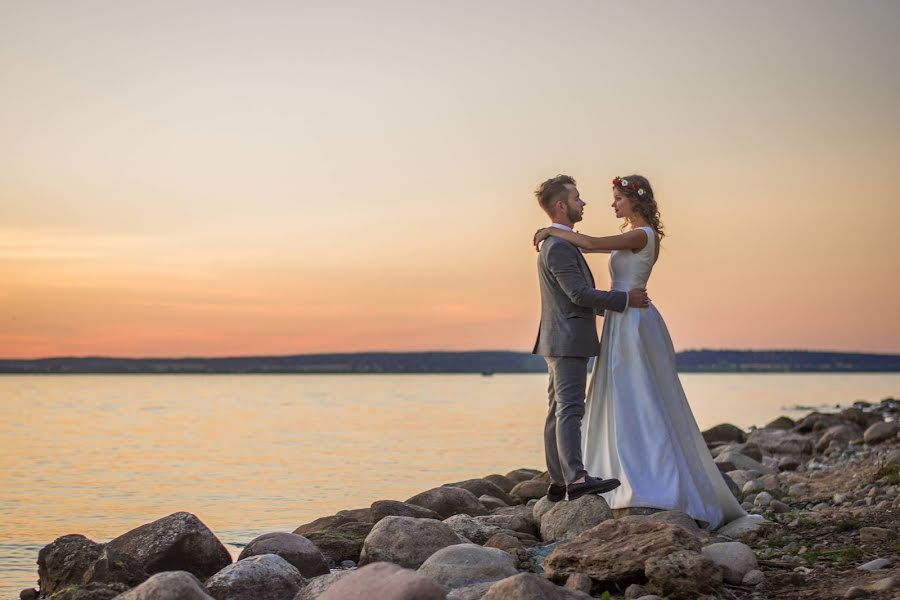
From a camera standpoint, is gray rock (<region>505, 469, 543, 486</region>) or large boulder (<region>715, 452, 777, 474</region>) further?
gray rock (<region>505, 469, 543, 486</region>)

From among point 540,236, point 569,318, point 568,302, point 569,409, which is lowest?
point 569,409

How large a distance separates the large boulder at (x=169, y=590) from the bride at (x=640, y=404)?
3724mm

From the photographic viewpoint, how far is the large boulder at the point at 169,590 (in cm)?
625

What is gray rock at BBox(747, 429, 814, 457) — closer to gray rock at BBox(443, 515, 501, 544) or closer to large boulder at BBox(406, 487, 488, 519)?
large boulder at BBox(406, 487, 488, 519)

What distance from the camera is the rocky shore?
6332mm

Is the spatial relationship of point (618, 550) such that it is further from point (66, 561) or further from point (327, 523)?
point (327, 523)

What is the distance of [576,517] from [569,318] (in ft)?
5.46

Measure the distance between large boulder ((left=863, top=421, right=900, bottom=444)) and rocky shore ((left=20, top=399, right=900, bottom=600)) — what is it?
911cm

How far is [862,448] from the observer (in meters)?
19.8

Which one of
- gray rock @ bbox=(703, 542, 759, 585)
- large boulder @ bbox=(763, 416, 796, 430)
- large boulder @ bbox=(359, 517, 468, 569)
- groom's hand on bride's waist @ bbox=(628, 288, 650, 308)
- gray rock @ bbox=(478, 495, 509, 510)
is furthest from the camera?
large boulder @ bbox=(763, 416, 796, 430)

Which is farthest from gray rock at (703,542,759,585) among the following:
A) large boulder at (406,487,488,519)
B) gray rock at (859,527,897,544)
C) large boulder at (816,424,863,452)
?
large boulder at (816,424,863,452)

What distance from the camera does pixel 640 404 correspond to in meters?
8.82

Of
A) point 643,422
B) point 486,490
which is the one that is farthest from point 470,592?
point 486,490

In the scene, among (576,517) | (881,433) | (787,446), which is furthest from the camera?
(787,446)
